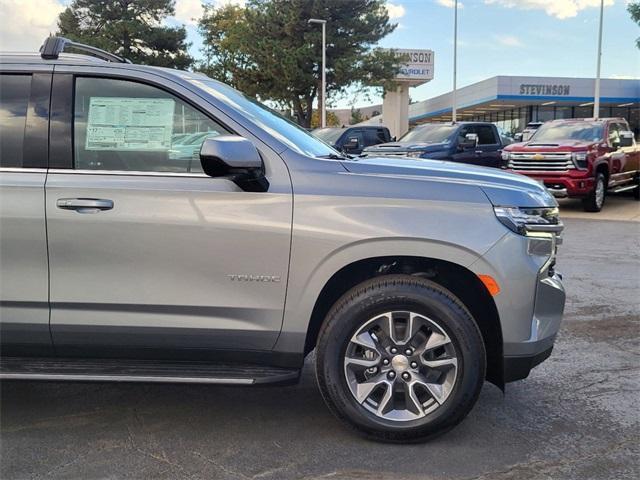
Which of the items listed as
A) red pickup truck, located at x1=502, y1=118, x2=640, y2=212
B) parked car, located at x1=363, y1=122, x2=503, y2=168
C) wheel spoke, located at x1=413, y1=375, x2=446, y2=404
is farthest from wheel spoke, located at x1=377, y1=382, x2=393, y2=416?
red pickup truck, located at x1=502, y1=118, x2=640, y2=212

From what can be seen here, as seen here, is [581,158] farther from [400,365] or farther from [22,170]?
[22,170]

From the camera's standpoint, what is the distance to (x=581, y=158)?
12.8 metres

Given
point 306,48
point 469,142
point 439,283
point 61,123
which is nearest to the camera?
point 61,123

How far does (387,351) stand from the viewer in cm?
324

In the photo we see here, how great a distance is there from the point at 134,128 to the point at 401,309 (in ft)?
5.61

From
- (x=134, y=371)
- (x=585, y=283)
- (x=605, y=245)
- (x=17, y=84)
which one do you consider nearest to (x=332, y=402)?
(x=134, y=371)

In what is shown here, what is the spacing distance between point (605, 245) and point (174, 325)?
8101 millimetres

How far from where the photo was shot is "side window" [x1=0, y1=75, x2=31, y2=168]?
3.30 meters

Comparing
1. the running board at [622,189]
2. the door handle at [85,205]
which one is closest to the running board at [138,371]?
the door handle at [85,205]

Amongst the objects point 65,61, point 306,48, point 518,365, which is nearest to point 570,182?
point 518,365

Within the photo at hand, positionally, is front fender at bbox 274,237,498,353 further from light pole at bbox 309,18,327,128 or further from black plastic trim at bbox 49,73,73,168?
light pole at bbox 309,18,327,128

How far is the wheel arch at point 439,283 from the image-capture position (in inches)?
128

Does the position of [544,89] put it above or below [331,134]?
above

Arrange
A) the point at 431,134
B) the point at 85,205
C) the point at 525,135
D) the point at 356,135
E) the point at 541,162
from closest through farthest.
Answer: the point at 85,205
the point at 541,162
the point at 431,134
the point at 356,135
the point at 525,135
